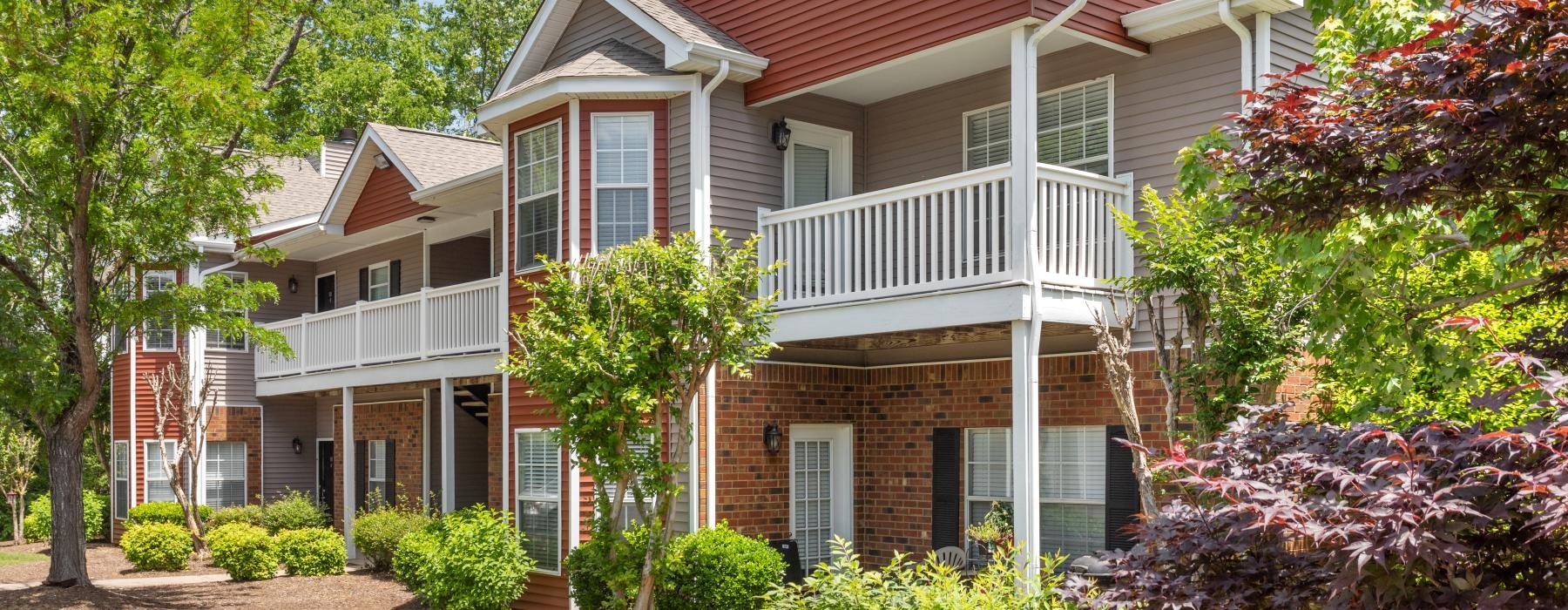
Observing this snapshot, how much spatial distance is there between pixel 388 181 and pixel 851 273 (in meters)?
10.7

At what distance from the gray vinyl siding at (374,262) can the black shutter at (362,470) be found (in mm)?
2690

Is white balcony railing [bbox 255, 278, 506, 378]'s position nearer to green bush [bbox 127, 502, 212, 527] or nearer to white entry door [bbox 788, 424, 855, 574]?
green bush [bbox 127, 502, 212, 527]

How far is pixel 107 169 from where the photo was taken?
16469 mm

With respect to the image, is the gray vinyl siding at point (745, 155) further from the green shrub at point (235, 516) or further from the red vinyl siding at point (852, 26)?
the green shrub at point (235, 516)

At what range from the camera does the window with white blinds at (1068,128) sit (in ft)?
43.3

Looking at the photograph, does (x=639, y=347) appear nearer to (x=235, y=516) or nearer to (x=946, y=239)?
(x=946, y=239)

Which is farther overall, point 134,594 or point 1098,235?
point 134,594

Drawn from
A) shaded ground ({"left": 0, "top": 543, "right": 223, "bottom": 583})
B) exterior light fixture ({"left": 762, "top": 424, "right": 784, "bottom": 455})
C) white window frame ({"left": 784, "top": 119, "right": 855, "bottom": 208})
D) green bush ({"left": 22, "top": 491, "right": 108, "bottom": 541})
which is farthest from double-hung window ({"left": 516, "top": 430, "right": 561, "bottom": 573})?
green bush ({"left": 22, "top": 491, "right": 108, "bottom": 541})

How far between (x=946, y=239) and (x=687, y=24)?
14.5 ft

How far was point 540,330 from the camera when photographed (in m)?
12.3

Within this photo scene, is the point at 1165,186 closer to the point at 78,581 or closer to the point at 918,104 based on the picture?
the point at 918,104

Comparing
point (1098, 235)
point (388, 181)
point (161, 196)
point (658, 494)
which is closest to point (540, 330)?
point (658, 494)

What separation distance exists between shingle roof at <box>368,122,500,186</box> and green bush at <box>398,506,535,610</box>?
697cm

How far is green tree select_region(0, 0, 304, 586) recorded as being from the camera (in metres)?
15.6
